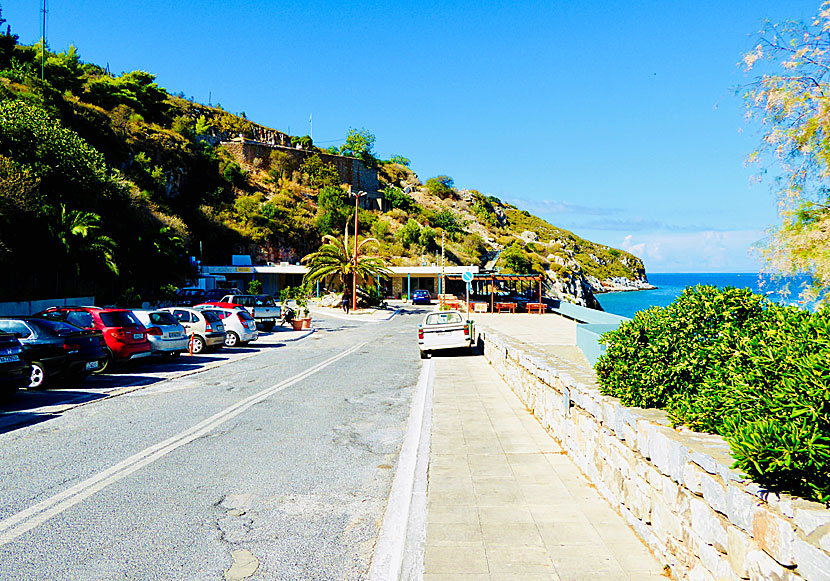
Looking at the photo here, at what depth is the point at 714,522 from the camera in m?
3.42

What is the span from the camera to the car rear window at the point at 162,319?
1692 centimetres

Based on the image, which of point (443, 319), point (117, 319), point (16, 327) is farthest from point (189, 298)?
point (16, 327)

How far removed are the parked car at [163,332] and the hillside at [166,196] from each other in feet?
45.7

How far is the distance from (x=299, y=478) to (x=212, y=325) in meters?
15.5

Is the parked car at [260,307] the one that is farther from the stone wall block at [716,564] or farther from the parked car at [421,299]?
the parked car at [421,299]

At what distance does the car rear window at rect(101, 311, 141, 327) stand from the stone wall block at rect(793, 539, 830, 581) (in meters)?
15.8

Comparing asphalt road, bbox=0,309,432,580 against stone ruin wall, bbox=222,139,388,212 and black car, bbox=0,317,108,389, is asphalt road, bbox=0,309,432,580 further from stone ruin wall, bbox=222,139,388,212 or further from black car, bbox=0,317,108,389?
stone ruin wall, bbox=222,139,388,212

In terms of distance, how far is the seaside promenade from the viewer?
Result: 4168mm

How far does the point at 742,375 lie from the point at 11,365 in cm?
1146

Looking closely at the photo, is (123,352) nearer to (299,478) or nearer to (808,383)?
(299,478)

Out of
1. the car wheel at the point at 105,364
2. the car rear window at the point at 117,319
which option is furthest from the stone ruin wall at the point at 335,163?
the car wheel at the point at 105,364

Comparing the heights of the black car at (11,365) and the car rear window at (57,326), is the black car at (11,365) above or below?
below

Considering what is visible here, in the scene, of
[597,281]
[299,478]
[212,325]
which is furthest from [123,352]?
[597,281]

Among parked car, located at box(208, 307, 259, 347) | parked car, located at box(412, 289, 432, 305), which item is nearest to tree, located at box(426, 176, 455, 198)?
parked car, located at box(412, 289, 432, 305)
